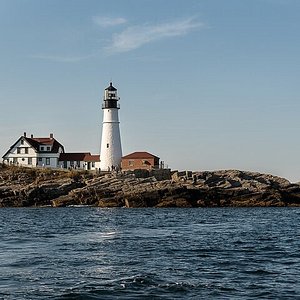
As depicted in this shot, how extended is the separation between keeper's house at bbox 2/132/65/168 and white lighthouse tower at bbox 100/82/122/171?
1157 cm

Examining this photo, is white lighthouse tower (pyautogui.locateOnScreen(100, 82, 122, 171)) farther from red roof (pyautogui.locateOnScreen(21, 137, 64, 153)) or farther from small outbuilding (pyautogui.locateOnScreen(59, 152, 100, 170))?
red roof (pyautogui.locateOnScreen(21, 137, 64, 153))

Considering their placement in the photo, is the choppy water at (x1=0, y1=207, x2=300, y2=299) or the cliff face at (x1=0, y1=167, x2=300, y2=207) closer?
A: the choppy water at (x1=0, y1=207, x2=300, y2=299)

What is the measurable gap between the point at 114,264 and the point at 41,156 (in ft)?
283

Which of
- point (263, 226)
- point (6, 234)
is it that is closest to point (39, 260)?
point (6, 234)

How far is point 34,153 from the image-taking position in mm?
109875

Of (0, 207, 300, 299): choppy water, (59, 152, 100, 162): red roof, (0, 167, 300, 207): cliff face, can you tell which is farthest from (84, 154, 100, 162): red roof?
(0, 207, 300, 299): choppy water

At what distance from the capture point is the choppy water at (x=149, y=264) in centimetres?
1991

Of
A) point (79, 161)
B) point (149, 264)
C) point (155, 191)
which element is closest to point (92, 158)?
point (79, 161)

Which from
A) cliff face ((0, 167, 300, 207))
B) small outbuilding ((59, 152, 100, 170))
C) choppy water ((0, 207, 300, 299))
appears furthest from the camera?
small outbuilding ((59, 152, 100, 170))

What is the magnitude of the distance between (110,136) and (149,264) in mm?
77069

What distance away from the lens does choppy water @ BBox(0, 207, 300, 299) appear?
19906mm

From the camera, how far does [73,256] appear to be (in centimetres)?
2833

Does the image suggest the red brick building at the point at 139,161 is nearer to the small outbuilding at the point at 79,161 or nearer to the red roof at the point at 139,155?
the red roof at the point at 139,155

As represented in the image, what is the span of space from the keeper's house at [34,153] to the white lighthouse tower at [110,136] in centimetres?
1157
